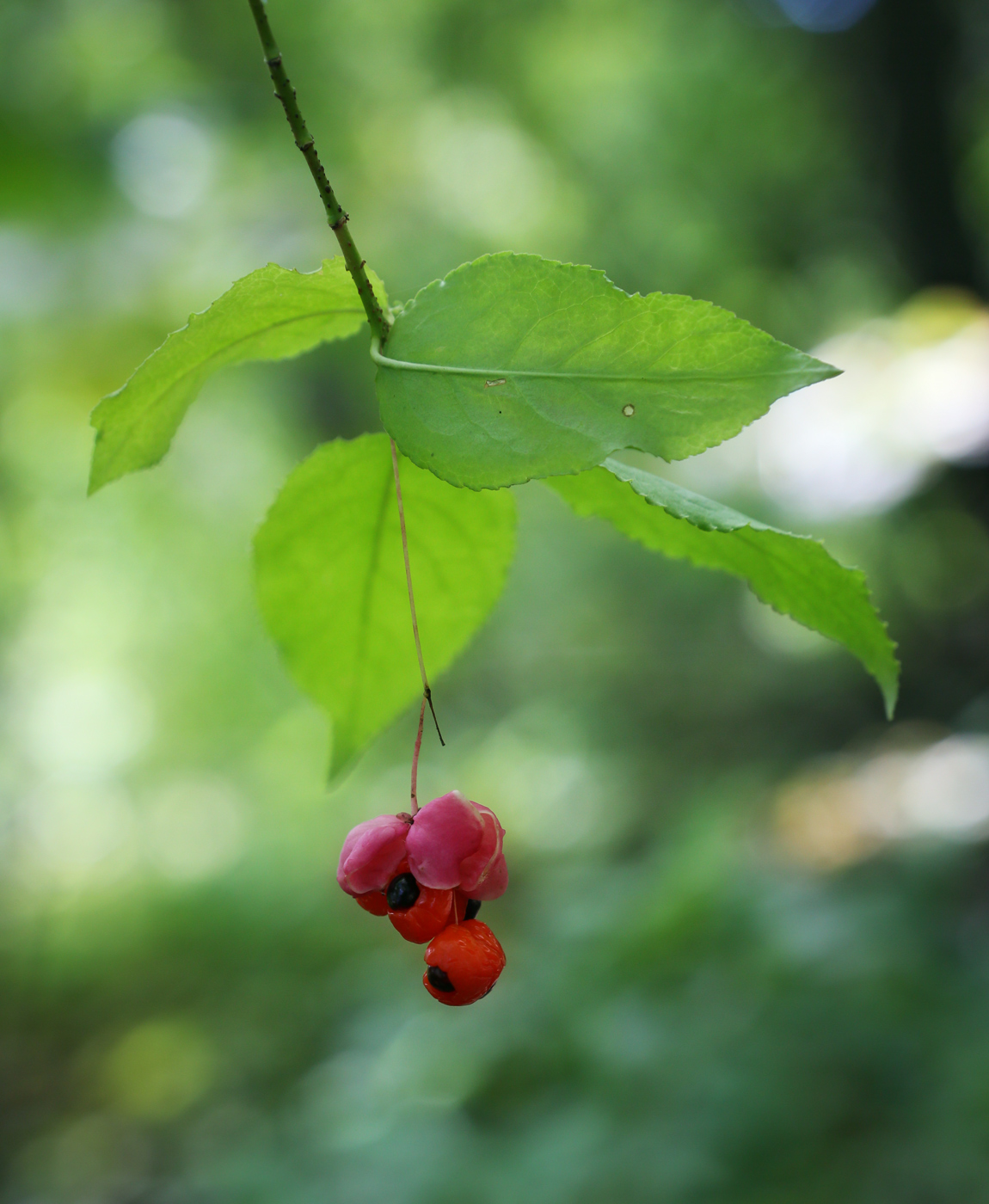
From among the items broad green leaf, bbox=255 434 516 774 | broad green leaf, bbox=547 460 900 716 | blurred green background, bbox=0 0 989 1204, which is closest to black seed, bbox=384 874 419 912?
broad green leaf, bbox=255 434 516 774

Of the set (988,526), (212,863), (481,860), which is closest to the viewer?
(481,860)

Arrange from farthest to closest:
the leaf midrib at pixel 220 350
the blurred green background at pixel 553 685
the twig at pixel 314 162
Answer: the blurred green background at pixel 553 685 → the leaf midrib at pixel 220 350 → the twig at pixel 314 162

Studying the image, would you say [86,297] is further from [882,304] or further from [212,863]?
[212,863]

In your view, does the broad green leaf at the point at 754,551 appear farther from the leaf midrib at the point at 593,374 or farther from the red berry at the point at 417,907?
the red berry at the point at 417,907

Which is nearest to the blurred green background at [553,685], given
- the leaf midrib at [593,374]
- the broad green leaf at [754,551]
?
the broad green leaf at [754,551]

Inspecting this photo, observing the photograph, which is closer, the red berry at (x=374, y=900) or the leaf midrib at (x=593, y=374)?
the leaf midrib at (x=593, y=374)

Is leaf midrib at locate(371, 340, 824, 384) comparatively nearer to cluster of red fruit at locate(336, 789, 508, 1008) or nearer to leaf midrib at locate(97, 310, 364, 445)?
leaf midrib at locate(97, 310, 364, 445)

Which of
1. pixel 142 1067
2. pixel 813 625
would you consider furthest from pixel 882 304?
pixel 142 1067
